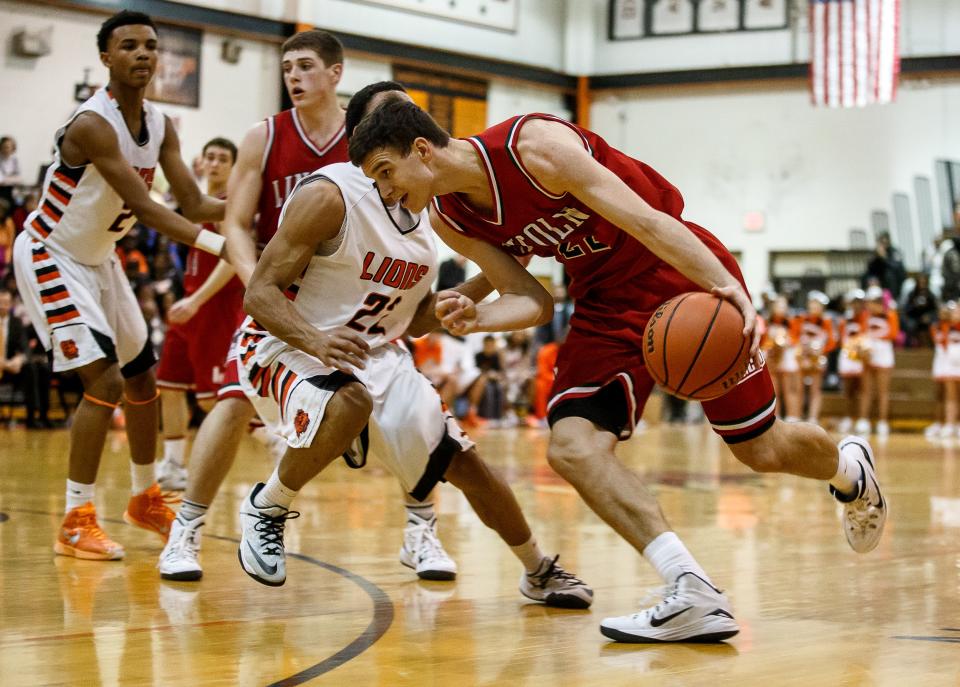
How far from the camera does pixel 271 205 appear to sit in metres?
4.94

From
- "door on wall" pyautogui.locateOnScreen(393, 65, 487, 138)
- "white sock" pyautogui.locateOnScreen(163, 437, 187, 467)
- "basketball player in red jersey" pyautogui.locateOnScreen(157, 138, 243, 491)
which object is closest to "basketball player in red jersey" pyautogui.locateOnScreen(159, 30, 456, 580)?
"basketball player in red jersey" pyautogui.locateOnScreen(157, 138, 243, 491)

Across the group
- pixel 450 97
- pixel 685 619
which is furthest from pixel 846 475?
pixel 450 97

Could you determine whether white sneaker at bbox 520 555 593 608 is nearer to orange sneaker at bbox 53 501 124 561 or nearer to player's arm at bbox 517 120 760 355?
player's arm at bbox 517 120 760 355

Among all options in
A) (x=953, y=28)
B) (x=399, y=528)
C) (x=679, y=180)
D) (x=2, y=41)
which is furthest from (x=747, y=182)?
(x=399, y=528)

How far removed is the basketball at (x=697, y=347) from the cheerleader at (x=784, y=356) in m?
13.7

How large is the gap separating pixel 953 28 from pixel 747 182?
13.8 ft

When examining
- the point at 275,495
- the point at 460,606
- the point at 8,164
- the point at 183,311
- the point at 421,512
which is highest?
the point at 8,164

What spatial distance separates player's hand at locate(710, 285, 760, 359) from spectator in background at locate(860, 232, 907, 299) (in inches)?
644

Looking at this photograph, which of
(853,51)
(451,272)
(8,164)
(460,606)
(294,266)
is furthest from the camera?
(853,51)

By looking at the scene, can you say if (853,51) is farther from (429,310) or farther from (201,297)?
(429,310)

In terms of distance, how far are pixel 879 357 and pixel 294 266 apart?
14.2 meters

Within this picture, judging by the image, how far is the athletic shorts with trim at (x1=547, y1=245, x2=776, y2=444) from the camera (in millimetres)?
3797

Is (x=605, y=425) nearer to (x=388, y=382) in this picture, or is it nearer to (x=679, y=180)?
(x=388, y=382)

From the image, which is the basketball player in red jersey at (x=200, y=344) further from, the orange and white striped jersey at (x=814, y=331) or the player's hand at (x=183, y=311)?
the orange and white striped jersey at (x=814, y=331)
